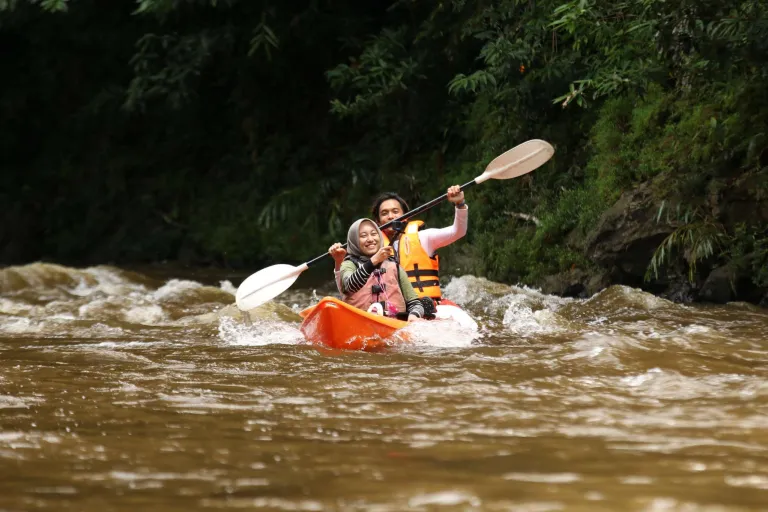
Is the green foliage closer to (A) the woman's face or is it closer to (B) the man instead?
(B) the man

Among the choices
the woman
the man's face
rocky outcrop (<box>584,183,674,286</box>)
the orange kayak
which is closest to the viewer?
the orange kayak

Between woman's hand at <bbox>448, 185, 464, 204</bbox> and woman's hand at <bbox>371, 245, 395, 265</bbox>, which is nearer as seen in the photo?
woman's hand at <bbox>371, 245, 395, 265</bbox>

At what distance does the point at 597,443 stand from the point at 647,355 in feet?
5.64

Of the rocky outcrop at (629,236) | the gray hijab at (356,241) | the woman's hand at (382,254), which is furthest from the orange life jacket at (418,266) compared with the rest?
the rocky outcrop at (629,236)

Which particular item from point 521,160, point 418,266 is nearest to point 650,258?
point 521,160

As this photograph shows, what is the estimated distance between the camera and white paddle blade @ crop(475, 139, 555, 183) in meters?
7.15

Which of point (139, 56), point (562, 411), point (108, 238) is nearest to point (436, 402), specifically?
point (562, 411)

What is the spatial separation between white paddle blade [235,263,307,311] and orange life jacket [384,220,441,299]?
0.63m

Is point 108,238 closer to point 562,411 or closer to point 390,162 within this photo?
point 390,162

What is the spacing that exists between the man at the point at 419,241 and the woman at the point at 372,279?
0.32 meters

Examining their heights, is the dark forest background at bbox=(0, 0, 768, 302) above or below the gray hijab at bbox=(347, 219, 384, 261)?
above

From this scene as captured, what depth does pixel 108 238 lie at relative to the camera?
15070 millimetres

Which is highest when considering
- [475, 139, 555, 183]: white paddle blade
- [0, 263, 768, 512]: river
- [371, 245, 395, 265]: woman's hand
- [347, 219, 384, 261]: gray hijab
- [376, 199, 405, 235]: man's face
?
[475, 139, 555, 183]: white paddle blade

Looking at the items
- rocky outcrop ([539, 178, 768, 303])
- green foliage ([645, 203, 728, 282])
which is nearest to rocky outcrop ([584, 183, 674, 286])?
rocky outcrop ([539, 178, 768, 303])
